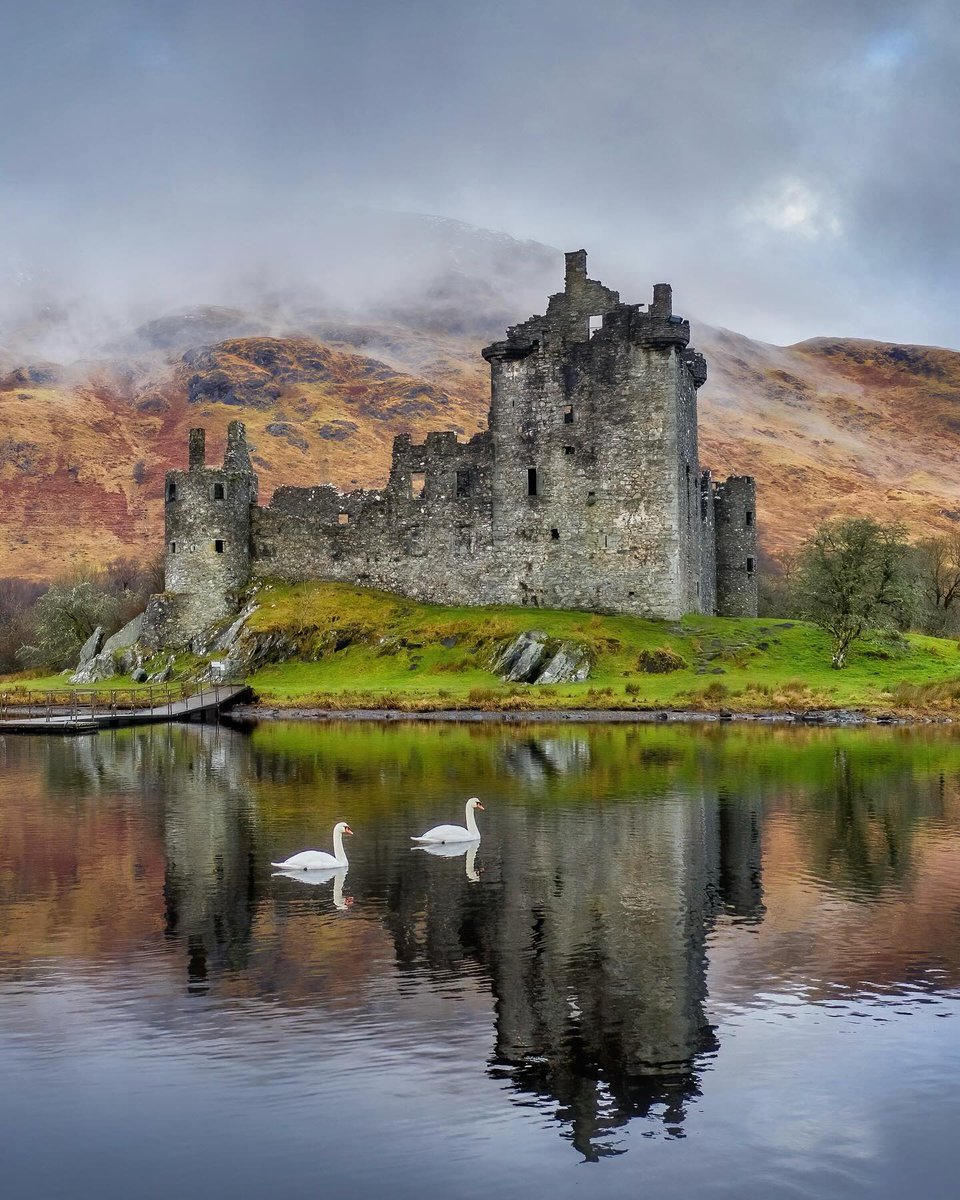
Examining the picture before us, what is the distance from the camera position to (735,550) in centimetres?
6700

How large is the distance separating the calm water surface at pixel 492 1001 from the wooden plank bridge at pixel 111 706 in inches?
953

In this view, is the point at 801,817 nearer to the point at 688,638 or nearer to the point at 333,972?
the point at 333,972

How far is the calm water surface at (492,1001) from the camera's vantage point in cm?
1055

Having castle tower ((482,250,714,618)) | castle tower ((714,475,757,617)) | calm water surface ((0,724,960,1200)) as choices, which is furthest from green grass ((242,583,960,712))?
calm water surface ((0,724,960,1200))

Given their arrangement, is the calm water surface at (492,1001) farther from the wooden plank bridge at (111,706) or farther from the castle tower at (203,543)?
the castle tower at (203,543)

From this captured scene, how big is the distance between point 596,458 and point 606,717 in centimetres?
1668

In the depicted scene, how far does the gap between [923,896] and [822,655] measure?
37.5 metres

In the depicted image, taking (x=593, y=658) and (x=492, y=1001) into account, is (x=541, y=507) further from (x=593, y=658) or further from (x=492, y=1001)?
(x=492, y=1001)

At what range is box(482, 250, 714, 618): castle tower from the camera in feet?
194

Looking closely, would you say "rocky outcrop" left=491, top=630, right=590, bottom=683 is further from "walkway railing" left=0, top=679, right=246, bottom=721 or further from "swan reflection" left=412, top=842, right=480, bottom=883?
"swan reflection" left=412, top=842, right=480, bottom=883

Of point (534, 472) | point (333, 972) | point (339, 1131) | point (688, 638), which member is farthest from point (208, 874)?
point (534, 472)

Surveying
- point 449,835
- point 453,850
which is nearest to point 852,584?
point 449,835

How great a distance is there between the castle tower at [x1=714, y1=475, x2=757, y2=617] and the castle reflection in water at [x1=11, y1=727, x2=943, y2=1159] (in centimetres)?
3038

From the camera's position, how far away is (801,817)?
26062 mm
